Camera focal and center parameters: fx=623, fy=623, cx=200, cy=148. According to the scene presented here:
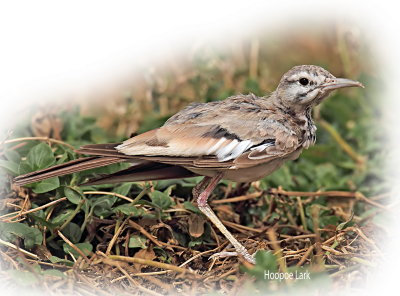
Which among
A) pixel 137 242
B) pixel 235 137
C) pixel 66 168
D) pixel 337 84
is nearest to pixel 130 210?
pixel 137 242

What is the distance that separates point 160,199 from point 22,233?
40.4 inches

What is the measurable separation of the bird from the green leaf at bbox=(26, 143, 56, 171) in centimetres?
28

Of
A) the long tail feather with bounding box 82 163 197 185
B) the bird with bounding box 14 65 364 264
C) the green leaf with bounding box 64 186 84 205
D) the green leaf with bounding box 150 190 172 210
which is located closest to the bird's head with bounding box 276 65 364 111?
the bird with bounding box 14 65 364 264

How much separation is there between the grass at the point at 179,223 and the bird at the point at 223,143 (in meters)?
0.21

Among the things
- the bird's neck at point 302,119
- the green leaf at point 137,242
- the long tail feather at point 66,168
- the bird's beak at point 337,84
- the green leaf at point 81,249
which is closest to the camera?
the long tail feather at point 66,168

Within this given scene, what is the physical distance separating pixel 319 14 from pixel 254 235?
208 inches

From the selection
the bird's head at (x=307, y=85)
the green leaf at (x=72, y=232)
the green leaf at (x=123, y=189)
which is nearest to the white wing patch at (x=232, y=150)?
the bird's head at (x=307, y=85)

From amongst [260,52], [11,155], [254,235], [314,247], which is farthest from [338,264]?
[260,52]

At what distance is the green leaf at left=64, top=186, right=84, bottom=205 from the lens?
14.7 ft

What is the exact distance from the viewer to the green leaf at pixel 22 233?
14.3 ft

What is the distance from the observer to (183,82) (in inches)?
291

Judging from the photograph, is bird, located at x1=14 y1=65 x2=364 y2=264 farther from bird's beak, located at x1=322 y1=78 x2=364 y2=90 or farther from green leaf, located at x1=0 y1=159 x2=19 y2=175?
green leaf, located at x1=0 y1=159 x2=19 y2=175

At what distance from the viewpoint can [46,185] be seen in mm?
4555

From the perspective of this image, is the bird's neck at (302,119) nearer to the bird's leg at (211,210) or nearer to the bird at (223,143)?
the bird at (223,143)
